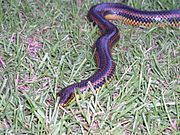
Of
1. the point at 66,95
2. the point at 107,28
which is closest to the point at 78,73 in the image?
the point at 66,95

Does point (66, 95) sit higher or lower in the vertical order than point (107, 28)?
lower

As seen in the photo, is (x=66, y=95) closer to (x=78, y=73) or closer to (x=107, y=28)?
(x=78, y=73)

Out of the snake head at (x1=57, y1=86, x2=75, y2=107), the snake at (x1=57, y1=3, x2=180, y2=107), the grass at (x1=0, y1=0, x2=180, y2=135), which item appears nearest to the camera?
the grass at (x1=0, y1=0, x2=180, y2=135)

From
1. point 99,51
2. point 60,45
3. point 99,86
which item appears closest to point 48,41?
point 60,45

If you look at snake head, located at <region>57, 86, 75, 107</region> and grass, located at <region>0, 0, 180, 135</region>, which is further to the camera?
snake head, located at <region>57, 86, 75, 107</region>

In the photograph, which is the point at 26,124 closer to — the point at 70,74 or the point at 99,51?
the point at 70,74
